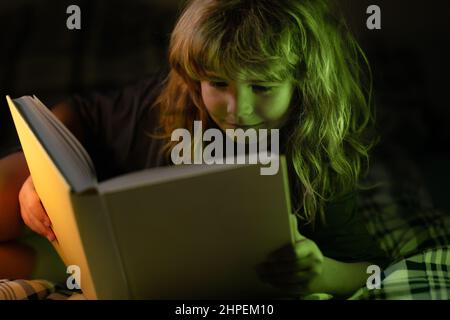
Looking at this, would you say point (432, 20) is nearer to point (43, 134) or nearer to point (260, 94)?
point (260, 94)

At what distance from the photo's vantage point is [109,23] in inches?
41.8

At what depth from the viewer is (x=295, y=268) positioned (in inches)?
36.6

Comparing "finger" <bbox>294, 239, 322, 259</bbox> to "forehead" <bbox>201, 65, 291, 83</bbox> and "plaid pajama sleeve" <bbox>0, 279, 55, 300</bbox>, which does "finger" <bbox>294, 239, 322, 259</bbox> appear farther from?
"plaid pajama sleeve" <bbox>0, 279, 55, 300</bbox>

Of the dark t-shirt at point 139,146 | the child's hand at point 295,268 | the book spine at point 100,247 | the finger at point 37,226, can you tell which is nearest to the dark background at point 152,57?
the dark t-shirt at point 139,146

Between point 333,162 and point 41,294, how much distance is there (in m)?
0.56

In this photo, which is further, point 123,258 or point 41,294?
point 41,294

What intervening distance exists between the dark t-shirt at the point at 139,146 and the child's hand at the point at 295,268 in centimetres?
7

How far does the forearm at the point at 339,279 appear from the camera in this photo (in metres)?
1.01

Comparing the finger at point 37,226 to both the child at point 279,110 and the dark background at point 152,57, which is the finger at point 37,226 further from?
the dark background at point 152,57

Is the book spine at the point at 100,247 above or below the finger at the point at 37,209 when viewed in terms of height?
below

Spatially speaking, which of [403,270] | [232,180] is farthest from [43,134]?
[403,270]

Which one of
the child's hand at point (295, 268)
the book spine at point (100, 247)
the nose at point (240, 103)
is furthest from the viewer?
the nose at point (240, 103)

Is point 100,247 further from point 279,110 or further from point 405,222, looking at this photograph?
point 405,222

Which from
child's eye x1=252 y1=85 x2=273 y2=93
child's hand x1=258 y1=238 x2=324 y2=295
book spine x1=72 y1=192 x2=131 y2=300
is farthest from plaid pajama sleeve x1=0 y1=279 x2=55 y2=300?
child's eye x1=252 y1=85 x2=273 y2=93
